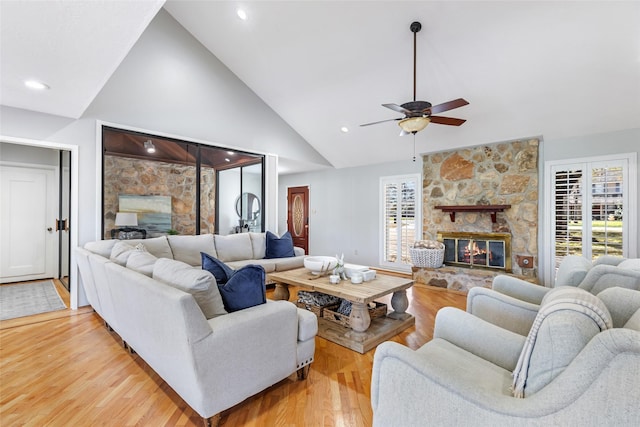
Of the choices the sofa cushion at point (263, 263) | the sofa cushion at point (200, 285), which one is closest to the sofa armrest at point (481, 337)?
the sofa cushion at point (200, 285)

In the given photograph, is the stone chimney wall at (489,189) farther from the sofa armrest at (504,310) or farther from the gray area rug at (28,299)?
the gray area rug at (28,299)

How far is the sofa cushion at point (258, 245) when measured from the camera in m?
4.98

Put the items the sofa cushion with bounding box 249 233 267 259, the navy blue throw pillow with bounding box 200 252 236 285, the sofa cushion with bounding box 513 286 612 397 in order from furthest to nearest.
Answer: the sofa cushion with bounding box 249 233 267 259 → the navy blue throw pillow with bounding box 200 252 236 285 → the sofa cushion with bounding box 513 286 612 397

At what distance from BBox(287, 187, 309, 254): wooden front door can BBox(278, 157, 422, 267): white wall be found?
0.52 ft

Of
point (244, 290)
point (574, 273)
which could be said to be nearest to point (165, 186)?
point (244, 290)

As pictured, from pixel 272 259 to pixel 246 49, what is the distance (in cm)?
334

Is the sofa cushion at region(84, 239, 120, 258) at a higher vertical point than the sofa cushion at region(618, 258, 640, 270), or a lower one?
lower

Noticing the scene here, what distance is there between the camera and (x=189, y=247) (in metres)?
4.30

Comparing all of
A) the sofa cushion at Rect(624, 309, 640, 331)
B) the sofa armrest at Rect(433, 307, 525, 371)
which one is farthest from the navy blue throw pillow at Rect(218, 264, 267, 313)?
the sofa cushion at Rect(624, 309, 640, 331)

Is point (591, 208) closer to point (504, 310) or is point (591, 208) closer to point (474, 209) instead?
point (474, 209)

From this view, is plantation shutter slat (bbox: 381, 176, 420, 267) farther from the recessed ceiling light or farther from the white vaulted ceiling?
the recessed ceiling light

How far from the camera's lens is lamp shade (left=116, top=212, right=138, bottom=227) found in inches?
160

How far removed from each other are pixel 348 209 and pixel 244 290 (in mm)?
5242

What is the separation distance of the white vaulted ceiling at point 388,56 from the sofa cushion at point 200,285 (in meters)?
1.67
